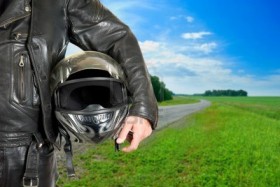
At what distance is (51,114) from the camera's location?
2.22m

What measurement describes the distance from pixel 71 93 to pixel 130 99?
27cm

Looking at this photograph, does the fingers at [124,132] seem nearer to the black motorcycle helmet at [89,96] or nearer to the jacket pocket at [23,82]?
the black motorcycle helmet at [89,96]

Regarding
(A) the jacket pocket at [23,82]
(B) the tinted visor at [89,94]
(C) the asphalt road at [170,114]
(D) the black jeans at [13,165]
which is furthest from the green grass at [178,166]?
(C) the asphalt road at [170,114]

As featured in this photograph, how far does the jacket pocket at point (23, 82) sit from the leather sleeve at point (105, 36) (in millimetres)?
380

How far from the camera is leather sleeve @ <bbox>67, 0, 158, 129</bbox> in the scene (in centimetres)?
230

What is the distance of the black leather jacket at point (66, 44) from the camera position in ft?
7.17

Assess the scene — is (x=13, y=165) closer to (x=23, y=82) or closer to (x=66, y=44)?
(x=23, y=82)

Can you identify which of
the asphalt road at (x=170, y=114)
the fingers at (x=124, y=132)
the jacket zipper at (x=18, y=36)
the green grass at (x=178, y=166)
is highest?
the jacket zipper at (x=18, y=36)

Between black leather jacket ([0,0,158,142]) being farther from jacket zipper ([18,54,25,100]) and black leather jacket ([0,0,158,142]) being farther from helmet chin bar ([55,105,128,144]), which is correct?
helmet chin bar ([55,105,128,144])

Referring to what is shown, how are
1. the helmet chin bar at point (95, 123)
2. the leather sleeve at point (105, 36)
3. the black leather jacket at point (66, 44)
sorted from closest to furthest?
the helmet chin bar at point (95, 123) → the black leather jacket at point (66, 44) → the leather sleeve at point (105, 36)

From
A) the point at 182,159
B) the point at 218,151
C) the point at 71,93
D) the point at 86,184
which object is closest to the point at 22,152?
the point at 71,93

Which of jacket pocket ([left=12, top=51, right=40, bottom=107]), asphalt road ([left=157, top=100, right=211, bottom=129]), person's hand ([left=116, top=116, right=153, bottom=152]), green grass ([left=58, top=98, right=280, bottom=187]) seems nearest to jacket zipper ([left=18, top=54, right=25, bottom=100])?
jacket pocket ([left=12, top=51, right=40, bottom=107])

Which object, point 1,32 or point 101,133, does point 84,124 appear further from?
point 1,32

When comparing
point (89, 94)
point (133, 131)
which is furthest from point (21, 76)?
point (133, 131)
